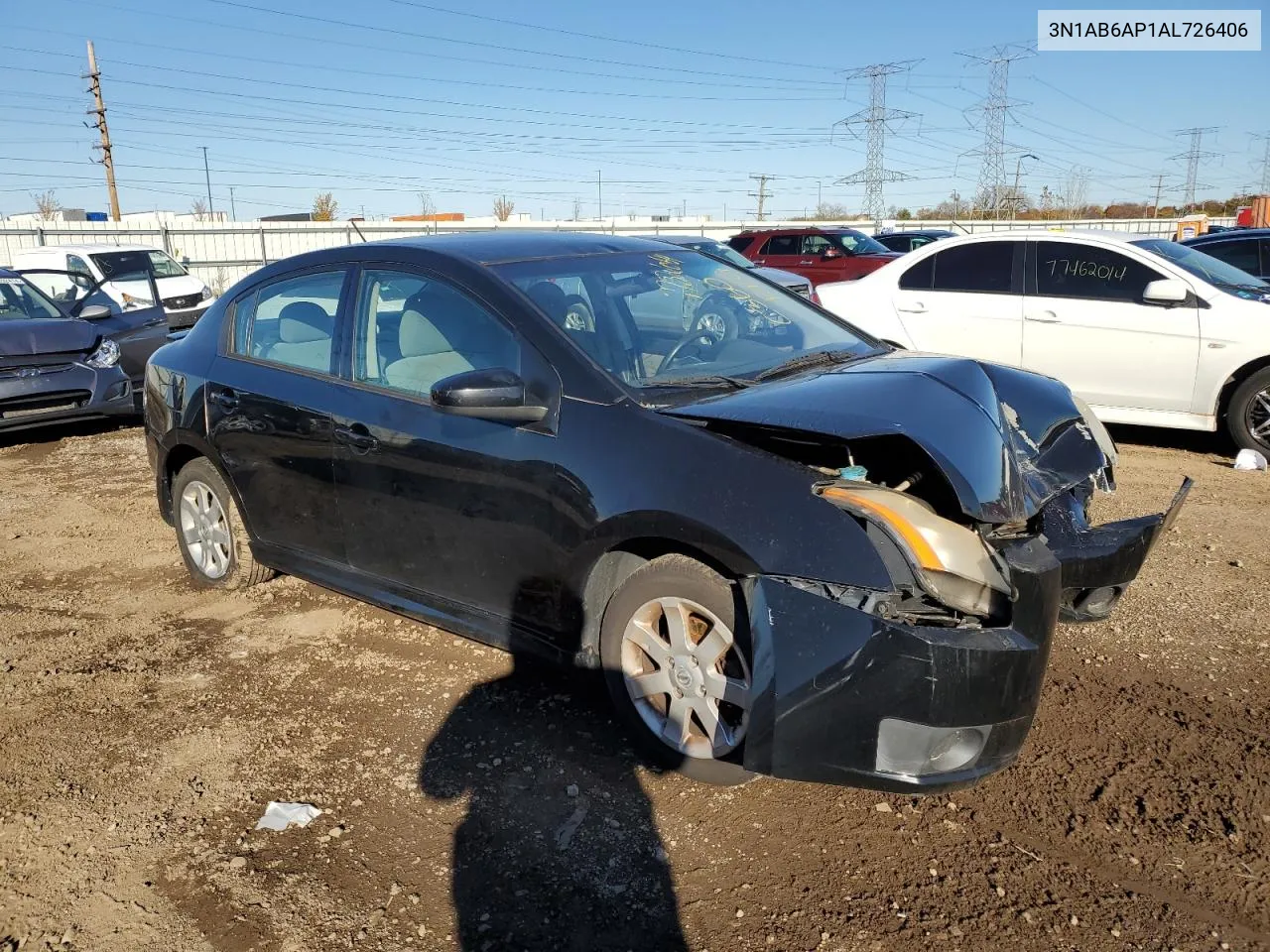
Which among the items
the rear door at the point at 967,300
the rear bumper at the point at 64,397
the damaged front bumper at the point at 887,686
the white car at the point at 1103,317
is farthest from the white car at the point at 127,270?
the damaged front bumper at the point at 887,686

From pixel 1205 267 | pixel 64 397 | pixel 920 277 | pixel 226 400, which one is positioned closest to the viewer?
pixel 226 400

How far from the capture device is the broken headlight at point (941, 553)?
272 cm

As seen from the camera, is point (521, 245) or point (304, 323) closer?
point (521, 245)

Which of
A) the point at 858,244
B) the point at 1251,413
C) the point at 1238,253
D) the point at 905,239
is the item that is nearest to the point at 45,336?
the point at 1251,413

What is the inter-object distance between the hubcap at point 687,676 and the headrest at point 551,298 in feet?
3.66

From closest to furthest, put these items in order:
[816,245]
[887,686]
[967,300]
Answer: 1. [887,686]
2. [967,300]
3. [816,245]

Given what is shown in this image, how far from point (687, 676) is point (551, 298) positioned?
145 centimetres

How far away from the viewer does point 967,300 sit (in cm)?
802

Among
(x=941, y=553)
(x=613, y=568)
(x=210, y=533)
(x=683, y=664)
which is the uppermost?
(x=941, y=553)

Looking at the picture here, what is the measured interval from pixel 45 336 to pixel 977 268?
8021 millimetres

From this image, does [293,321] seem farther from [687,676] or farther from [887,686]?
[887,686]

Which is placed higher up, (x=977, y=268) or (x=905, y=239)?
(x=905, y=239)

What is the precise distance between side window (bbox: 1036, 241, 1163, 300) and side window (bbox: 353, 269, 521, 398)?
18.5ft

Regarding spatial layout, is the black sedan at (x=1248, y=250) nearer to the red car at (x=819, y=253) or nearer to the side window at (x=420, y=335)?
the red car at (x=819, y=253)
